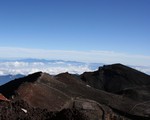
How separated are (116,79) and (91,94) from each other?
10651 millimetres

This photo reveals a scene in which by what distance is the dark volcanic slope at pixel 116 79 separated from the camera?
45344 millimetres

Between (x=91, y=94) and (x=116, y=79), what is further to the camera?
(x=116, y=79)

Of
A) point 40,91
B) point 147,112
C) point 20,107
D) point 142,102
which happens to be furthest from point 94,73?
point 20,107

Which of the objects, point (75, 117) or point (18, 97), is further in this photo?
point (18, 97)

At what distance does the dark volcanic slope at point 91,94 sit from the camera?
97.7 ft

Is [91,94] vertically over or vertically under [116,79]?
under

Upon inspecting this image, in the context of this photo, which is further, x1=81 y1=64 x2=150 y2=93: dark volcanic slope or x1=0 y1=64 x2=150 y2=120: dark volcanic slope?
x1=81 y1=64 x2=150 y2=93: dark volcanic slope

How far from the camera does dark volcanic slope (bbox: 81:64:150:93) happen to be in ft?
149

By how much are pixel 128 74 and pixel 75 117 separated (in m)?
24.9

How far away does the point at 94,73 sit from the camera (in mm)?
49344

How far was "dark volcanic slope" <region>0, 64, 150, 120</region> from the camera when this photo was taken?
2978 centimetres

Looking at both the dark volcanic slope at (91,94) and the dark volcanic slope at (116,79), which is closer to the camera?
the dark volcanic slope at (91,94)

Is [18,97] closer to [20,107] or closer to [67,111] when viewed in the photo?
[20,107]

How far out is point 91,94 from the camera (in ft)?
121
